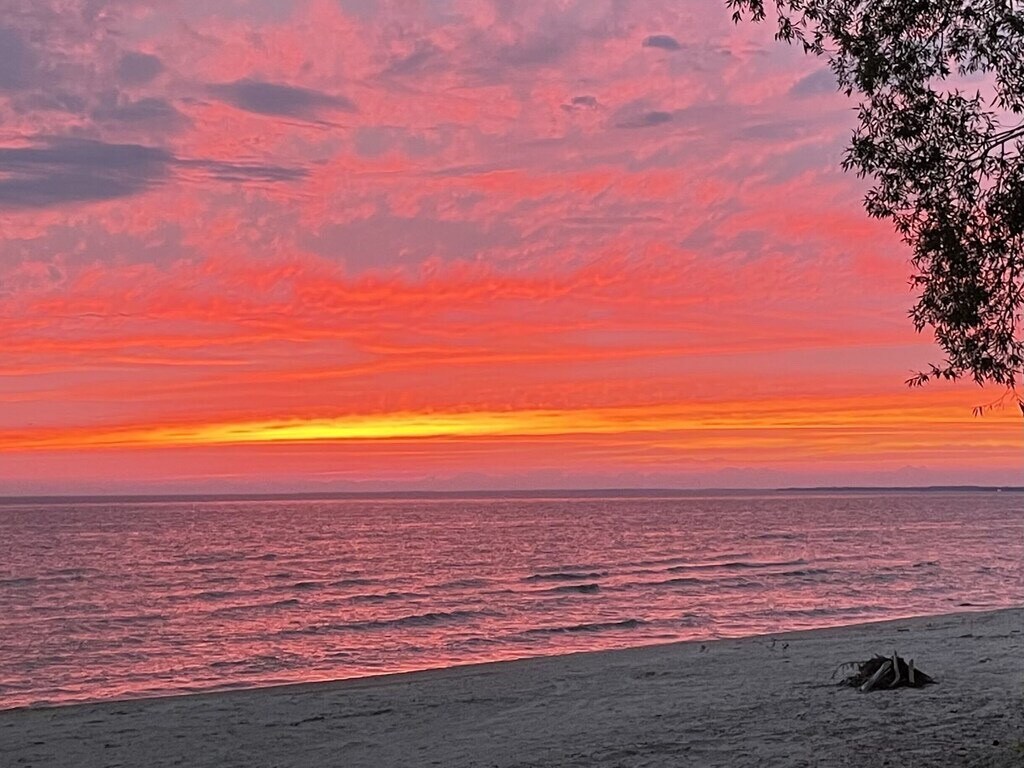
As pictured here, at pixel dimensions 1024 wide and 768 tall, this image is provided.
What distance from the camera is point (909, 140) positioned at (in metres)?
13.8

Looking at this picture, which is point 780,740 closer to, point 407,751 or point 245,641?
point 407,751

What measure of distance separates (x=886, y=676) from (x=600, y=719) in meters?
4.56

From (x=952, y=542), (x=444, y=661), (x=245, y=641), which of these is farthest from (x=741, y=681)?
(x=952, y=542)

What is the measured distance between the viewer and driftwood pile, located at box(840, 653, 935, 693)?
17.8 metres

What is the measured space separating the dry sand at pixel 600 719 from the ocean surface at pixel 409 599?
8.89 metres

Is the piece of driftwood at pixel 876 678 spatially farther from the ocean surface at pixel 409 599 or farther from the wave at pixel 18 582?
the wave at pixel 18 582

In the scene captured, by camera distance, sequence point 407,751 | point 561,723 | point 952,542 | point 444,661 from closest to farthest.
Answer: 1. point 407,751
2. point 561,723
3. point 444,661
4. point 952,542

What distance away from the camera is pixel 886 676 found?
59.0 feet

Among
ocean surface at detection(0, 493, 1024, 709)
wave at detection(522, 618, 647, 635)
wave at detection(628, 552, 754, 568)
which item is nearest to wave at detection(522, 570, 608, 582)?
ocean surface at detection(0, 493, 1024, 709)

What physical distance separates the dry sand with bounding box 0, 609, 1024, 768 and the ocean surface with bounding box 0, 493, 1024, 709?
8.89m

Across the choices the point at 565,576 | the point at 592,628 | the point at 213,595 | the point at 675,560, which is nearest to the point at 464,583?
the point at 565,576

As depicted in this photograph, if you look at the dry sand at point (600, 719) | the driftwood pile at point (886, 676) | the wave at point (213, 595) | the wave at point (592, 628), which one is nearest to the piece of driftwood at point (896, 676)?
the driftwood pile at point (886, 676)

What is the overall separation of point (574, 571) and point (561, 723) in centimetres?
5234

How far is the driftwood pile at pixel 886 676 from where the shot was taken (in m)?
17.8
